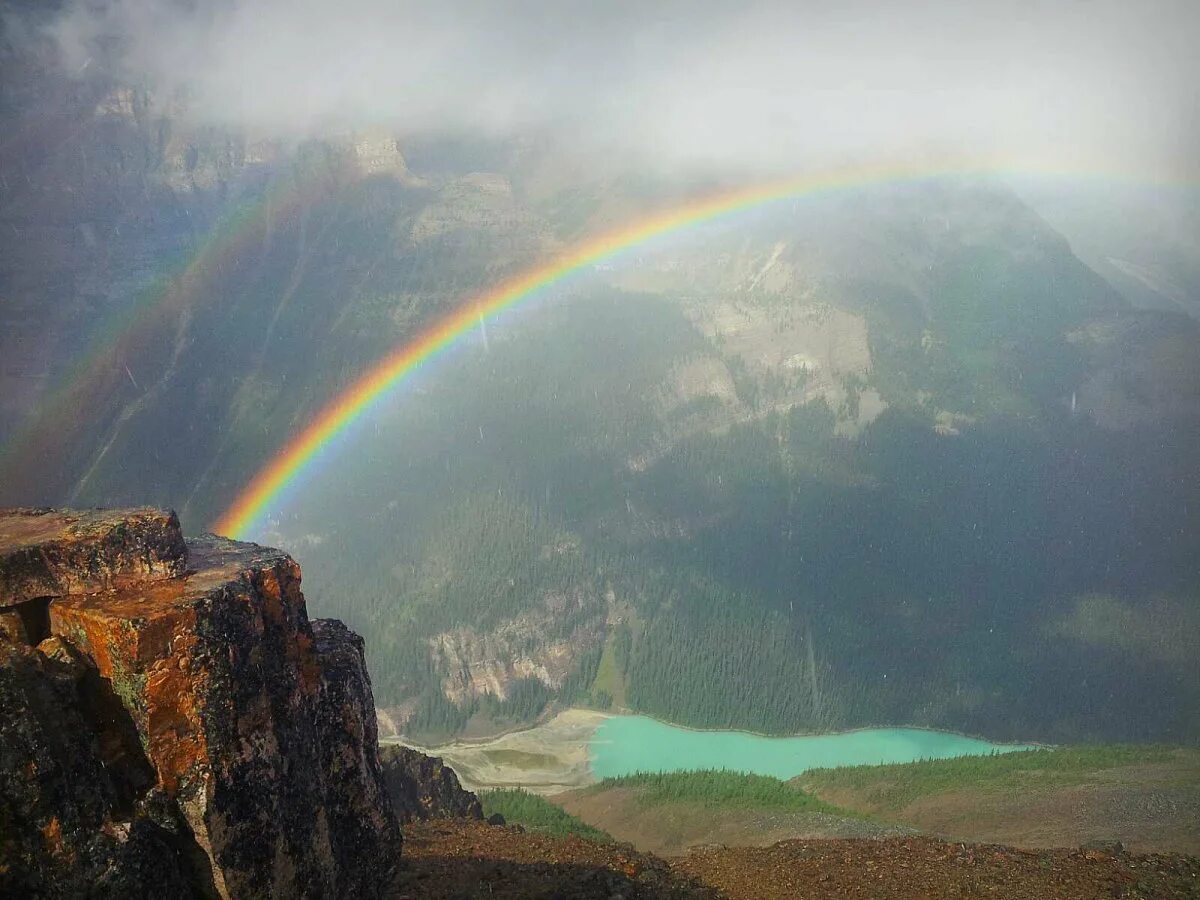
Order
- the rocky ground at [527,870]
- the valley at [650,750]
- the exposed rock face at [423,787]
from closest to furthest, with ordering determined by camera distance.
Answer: the rocky ground at [527,870], the exposed rock face at [423,787], the valley at [650,750]

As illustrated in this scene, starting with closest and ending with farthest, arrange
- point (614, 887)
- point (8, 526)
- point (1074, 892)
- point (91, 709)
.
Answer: point (91, 709), point (8, 526), point (614, 887), point (1074, 892)

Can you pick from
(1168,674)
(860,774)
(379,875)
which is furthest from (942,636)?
(379,875)

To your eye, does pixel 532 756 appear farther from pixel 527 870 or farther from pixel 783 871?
pixel 527 870

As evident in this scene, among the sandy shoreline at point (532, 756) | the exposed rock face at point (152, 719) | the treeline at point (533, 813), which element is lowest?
the sandy shoreline at point (532, 756)

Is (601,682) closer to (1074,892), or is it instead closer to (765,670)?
(765,670)

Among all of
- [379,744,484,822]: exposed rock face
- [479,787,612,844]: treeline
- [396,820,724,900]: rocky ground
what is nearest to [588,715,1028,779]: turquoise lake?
[479,787,612,844]: treeline

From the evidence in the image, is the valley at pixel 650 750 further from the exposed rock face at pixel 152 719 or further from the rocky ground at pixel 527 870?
the exposed rock face at pixel 152 719

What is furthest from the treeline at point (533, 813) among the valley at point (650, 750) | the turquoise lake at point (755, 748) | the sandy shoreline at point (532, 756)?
the turquoise lake at point (755, 748)
